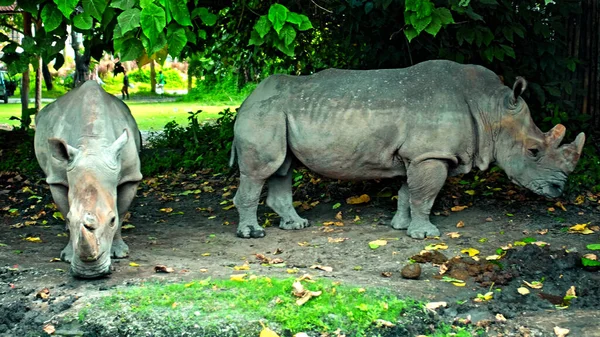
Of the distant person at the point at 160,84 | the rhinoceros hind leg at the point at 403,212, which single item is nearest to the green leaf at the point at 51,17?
the rhinoceros hind leg at the point at 403,212

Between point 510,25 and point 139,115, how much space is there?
15.1m

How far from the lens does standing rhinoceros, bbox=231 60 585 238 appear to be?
26.6 feet

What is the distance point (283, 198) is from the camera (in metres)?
8.80

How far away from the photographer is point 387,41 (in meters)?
10.1

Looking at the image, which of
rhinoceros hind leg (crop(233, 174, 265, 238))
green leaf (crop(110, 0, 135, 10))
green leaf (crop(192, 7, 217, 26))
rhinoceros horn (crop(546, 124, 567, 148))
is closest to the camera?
green leaf (crop(110, 0, 135, 10))

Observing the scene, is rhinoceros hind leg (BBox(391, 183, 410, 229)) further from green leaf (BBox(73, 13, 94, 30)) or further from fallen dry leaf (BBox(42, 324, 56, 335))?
fallen dry leaf (BBox(42, 324, 56, 335))

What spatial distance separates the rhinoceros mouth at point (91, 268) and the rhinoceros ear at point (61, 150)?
0.81 meters

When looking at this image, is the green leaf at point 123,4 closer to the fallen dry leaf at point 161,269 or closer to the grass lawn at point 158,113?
the fallen dry leaf at point 161,269

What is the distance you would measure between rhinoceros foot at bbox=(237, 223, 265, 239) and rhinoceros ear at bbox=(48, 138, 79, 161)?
7.74 feet

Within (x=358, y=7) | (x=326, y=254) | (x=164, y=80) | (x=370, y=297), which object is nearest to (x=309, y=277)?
(x=370, y=297)

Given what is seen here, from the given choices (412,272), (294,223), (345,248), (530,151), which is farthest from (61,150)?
(530,151)

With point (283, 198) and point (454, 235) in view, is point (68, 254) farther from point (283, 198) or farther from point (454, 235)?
point (454, 235)

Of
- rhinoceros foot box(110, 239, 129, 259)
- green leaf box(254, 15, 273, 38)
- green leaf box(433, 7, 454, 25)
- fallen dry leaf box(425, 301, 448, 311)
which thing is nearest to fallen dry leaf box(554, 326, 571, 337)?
fallen dry leaf box(425, 301, 448, 311)

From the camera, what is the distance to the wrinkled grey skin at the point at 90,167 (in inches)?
239
